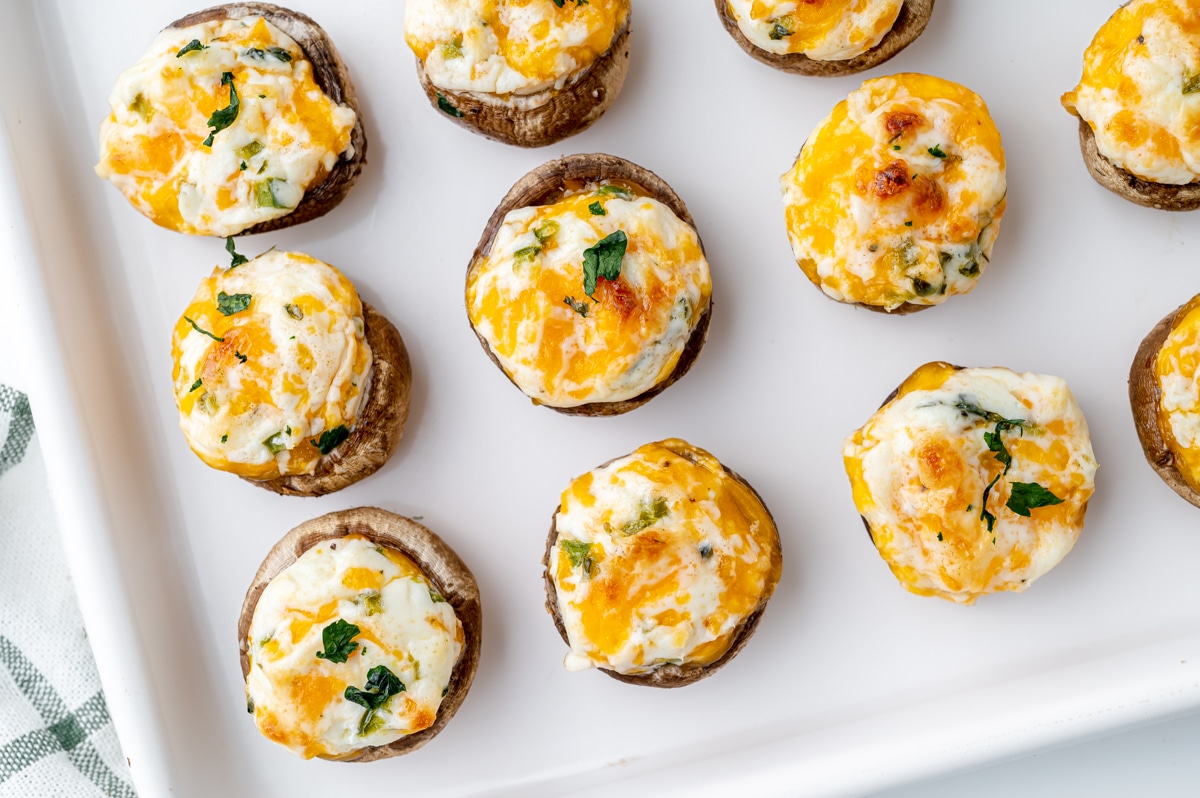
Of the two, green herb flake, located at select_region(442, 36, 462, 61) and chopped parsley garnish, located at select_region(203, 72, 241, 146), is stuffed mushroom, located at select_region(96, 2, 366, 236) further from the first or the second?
green herb flake, located at select_region(442, 36, 462, 61)

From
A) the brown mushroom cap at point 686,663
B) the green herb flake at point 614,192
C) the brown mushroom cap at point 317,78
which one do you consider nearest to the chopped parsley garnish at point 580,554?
the brown mushroom cap at point 686,663

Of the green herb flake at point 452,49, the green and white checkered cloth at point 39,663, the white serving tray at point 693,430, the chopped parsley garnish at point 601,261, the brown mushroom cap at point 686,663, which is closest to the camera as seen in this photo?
the chopped parsley garnish at point 601,261

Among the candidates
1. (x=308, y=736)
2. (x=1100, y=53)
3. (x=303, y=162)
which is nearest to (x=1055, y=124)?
(x=1100, y=53)

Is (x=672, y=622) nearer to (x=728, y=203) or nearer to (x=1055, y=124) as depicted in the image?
(x=728, y=203)

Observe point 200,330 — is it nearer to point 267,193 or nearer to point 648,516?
point 267,193

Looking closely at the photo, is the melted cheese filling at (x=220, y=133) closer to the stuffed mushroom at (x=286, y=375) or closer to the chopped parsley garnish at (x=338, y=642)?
the stuffed mushroom at (x=286, y=375)

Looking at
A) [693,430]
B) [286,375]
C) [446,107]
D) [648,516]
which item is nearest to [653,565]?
[648,516]

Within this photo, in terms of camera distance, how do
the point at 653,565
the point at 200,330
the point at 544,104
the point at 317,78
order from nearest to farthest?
the point at 653,565, the point at 200,330, the point at 544,104, the point at 317,78
